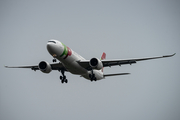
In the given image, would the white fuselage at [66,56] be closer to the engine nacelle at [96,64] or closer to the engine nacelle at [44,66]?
the engine nacelle at [96,64]

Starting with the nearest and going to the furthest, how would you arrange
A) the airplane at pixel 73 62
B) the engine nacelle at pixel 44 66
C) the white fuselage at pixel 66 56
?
the white fuselage at pixel 66 56
the airplane at pixel 73 62
the engine nacelle at pixel 44 66

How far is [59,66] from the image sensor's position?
31047 mm

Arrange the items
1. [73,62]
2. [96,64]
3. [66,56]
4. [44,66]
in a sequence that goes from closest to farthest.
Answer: [66,56] < [73,62] < [96,64] < [44,66]

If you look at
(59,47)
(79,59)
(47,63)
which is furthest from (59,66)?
(59,47)

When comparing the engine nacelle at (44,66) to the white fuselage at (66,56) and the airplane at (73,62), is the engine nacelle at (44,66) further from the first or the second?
the white fuselage at (66,56)

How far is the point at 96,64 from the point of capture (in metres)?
27.5

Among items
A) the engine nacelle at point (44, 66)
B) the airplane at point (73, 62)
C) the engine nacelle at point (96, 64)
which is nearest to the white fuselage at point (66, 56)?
the airplane at point (73, 62)

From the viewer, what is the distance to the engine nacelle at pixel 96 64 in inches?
1072

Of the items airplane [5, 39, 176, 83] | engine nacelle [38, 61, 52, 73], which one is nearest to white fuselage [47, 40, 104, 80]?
airplane [5, 39, 176, 83]

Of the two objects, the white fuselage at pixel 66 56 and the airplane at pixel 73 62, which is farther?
the airplane at pixel 73 62

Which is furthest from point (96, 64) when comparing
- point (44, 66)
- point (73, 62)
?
point (44, 66)

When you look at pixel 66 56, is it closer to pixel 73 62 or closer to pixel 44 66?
pixel 73 62

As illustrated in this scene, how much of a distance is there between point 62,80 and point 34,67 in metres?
4.58

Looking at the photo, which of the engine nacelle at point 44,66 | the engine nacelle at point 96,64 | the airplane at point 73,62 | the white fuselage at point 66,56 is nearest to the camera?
the white fuselage at point 66,56
